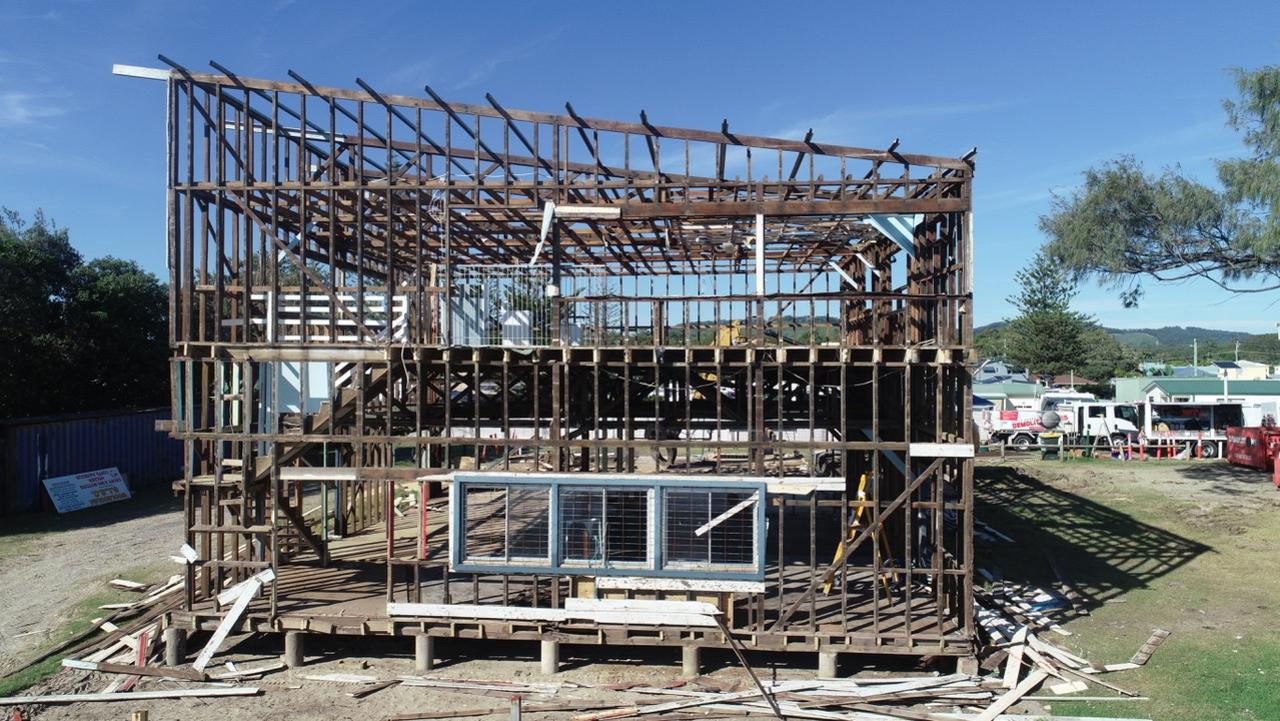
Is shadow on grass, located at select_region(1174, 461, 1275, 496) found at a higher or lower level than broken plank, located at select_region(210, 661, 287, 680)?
higher

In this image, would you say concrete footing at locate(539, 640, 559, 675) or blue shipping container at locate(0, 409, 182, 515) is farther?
blue shipping container at locate(0, 409, 182, 515)

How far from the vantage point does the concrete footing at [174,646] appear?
445 inches

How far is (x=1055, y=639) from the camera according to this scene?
39.8 ft

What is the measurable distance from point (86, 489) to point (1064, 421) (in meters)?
42.3

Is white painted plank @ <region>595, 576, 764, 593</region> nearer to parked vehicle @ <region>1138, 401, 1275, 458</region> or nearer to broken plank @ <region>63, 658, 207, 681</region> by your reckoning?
broken plank @ <region>63, 658, 207, 681</region>

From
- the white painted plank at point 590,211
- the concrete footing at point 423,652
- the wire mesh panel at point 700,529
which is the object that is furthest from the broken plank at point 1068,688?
the white painted plank at point 590,211

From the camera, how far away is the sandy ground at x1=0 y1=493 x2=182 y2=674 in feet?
43.0

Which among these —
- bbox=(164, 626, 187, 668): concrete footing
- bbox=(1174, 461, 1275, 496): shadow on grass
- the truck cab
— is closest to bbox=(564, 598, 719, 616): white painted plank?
bbox=(164, 626, 187, 668): concrete footing

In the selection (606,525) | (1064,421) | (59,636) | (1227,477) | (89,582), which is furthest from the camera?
(1064,421)

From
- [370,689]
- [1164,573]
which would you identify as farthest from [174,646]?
[1164,573]

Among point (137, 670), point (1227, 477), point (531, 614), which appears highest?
point (531, 614)

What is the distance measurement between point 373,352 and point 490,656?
5.10 m

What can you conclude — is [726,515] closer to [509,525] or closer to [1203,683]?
[509,525]

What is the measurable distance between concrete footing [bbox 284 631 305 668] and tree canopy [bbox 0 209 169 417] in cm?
2324
